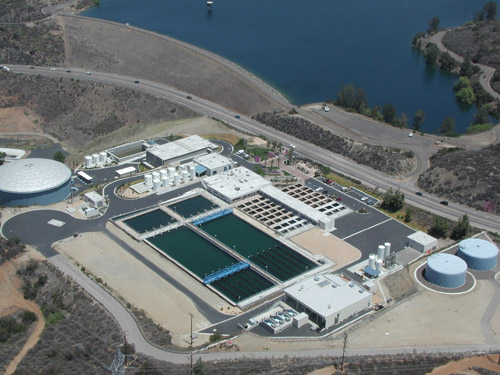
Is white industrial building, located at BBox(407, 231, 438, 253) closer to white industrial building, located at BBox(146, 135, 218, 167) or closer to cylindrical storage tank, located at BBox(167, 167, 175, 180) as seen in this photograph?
cylindrical storage tank, located at BBox(167, 167, 175, 180)

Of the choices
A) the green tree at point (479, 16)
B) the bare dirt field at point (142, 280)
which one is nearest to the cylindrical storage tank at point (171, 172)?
the bare dirt field at point (142, 280)

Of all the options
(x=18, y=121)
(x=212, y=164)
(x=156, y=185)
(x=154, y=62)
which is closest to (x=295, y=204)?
(x=212, y=164)

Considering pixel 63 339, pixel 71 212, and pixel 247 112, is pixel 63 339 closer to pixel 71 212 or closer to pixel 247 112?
pixel 71 212

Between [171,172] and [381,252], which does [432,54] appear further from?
[381,252]

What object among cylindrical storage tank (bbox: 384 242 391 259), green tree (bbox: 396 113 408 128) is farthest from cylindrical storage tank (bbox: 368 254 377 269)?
green tree (bbox: 396 113 408 128)

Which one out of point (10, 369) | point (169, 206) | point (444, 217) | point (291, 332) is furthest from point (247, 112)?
point (10, 369)
